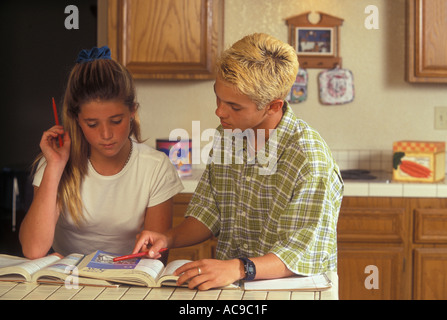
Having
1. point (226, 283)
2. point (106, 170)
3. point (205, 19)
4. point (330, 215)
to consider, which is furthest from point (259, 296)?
point (205, 19)

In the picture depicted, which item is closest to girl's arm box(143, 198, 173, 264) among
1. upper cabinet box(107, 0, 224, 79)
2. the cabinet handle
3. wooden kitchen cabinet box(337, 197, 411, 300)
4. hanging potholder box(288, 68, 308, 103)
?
wooden kitchen cabinet box(337, 197, 411, 300)

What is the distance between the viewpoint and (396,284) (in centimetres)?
275

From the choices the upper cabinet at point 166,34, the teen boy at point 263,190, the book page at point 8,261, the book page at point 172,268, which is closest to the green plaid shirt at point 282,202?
the teen boy at point 263,190

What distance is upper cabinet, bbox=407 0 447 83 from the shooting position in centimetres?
293

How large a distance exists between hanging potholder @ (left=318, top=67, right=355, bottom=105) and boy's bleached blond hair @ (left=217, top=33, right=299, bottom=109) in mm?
1879

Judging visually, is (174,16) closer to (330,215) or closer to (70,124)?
(70,124)

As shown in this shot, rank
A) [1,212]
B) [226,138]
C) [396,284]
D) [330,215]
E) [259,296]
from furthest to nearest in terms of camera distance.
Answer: [1,212] → [396,284] → [226,138] → [330,215] → [259,296]

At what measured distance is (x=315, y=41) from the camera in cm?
322

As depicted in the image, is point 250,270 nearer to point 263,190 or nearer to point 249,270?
point 249,270

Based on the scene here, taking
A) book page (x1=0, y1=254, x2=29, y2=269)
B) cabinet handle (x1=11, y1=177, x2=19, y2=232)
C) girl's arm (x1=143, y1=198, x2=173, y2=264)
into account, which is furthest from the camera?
cabinet handle (x1=11, y1=177, x2=19, y2=232)

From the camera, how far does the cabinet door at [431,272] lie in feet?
8.95

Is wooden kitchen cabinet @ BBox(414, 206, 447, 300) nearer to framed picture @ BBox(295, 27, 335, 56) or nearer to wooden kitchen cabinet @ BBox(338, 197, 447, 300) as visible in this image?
wooden kitchen cabinet @ BBox(338, 197, 447, 300)

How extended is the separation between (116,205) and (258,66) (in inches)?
25.4

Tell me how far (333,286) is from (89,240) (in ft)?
2.56
